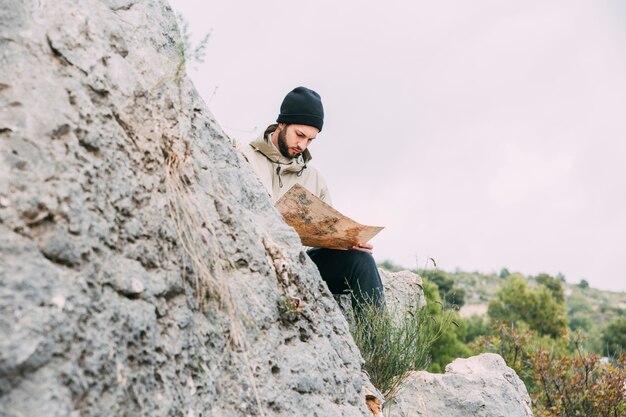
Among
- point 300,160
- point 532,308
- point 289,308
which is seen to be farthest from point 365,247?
point 532,308

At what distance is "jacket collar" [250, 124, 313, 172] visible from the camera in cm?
444

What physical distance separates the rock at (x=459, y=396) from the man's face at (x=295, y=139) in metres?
1.92

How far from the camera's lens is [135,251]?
78.1 inches

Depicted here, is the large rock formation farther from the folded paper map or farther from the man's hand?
the man's hand

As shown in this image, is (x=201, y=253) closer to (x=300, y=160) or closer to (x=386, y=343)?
(x=386, y=343)

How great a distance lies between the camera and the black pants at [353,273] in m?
3.97

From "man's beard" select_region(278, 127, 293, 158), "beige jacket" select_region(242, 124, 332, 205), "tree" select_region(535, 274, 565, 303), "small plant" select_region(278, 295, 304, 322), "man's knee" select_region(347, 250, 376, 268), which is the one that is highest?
"tree" select_region(535, 274, 565, 303)

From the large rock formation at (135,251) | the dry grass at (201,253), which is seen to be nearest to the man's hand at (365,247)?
the large rock formation at (135,251)

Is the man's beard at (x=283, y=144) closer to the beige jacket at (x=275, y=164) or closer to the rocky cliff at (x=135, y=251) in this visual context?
the beige jacket at (x=275, y=164)

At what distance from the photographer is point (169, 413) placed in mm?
1825

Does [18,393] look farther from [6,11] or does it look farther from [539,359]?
[539,359]

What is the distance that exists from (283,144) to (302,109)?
314mm

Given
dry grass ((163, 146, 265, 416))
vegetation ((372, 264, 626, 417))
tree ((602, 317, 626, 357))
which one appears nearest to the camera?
dry grass ((163, 146, 265, 416))

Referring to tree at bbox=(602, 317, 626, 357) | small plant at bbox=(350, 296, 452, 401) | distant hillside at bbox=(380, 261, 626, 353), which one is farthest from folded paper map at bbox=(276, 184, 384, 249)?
distant hillside at bbox=(380, 261, 626, 353)
